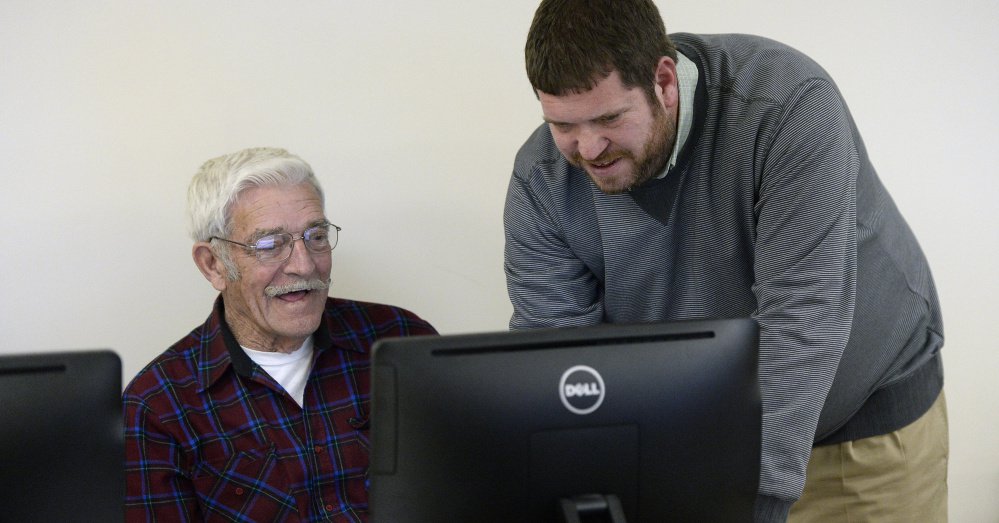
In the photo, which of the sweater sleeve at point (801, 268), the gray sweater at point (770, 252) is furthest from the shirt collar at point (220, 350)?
the sweater sleeve at point (801, 268)

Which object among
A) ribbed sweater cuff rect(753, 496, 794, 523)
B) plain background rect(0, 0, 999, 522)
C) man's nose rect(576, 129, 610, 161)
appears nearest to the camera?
ribbed sweater cuff rect(753, 496, 794, 523)

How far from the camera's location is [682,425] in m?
1.15

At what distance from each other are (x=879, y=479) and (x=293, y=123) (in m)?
1.54

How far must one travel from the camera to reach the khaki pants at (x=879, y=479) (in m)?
1.89

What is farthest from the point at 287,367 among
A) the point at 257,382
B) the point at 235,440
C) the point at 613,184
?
the point at 613,184

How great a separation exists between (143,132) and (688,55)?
1330 millimetres

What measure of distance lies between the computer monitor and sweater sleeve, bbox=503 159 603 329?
3.22ft

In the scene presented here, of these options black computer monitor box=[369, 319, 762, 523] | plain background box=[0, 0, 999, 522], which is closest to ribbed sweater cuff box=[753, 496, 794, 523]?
black computer monitor box=[369, 319, 762, 523]

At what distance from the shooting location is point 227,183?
1997 millimetres

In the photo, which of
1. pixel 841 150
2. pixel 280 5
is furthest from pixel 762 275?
pixel 280 5

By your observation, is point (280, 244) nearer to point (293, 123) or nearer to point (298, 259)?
point (298, 259)

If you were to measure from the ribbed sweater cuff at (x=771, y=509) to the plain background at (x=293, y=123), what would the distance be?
4.33 ft

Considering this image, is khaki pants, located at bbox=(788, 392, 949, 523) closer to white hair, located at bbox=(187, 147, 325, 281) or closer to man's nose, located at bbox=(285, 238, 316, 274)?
man's nose, located at bbox=(285, 238, 316, 274)

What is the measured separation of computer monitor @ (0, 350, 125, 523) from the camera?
3.43ft
